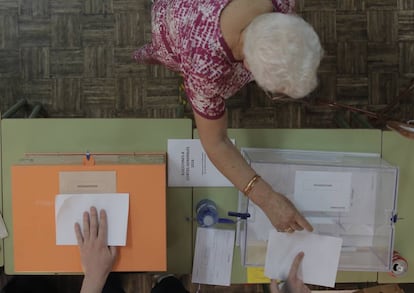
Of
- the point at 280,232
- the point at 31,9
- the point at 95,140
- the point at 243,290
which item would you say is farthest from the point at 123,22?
the point at 243,290

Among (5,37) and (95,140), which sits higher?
(5,37)

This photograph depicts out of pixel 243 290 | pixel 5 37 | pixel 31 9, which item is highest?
pixel 31 9

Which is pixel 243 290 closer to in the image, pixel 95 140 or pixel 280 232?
pixel 280 232

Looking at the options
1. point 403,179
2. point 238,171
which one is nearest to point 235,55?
point 238,171

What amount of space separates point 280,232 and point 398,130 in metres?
0.49

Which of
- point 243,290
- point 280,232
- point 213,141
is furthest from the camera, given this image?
point 243,290

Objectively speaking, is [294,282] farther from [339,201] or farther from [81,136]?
[81,136]

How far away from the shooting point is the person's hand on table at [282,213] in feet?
4.12

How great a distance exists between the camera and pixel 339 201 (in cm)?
140

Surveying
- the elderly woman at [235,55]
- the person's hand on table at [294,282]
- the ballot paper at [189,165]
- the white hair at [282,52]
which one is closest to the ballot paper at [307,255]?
the person's hand on table at [294,282]

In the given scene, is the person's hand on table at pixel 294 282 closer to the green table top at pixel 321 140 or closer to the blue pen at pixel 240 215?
the blue pen at pixel 240 215

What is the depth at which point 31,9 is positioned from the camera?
207 cm

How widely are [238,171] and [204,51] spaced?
0.36m

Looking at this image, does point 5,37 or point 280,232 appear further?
point 5,37
